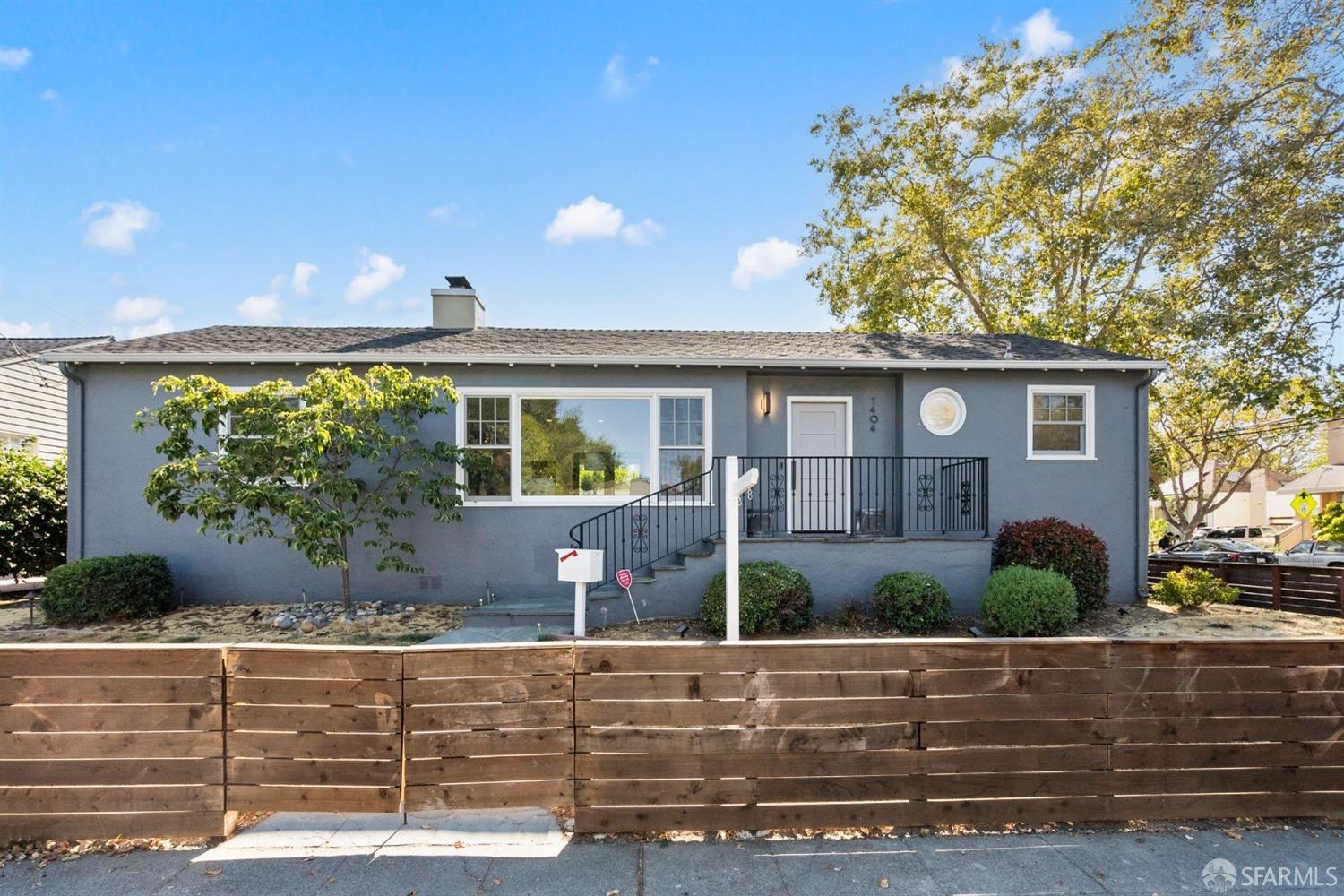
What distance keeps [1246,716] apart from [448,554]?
7.56 metres

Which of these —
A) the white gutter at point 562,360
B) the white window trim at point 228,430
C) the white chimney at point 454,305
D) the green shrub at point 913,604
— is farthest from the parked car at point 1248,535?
the white window trim at point 228,430

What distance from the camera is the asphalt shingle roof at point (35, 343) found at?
12047 millimetres

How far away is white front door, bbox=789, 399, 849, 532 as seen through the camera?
8.46 metres

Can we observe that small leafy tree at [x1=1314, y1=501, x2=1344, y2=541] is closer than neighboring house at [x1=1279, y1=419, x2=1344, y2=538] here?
Yes

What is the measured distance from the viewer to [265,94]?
10547 mm

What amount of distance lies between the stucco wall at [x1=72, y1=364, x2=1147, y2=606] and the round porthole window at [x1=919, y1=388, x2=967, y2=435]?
115 mm

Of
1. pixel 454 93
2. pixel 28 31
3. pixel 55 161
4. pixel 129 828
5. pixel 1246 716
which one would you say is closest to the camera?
pixel 129 828

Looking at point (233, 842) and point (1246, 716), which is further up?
point (1246, 716)

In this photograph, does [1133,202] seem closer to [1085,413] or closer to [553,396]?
[1085,413]

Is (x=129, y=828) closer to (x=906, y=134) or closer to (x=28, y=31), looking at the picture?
(x=28, y=31)

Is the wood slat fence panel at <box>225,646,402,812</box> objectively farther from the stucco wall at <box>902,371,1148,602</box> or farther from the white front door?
the stucco wall at <box>902,371,1148,602</box>

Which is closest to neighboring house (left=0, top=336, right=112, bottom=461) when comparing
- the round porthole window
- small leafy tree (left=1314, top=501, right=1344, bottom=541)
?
the round porthole window

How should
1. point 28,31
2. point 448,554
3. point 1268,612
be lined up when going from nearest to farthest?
point 448,554, point 1268,612, point 28,31

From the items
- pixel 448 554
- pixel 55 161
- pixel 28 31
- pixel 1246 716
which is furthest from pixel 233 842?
pixel 55 161
